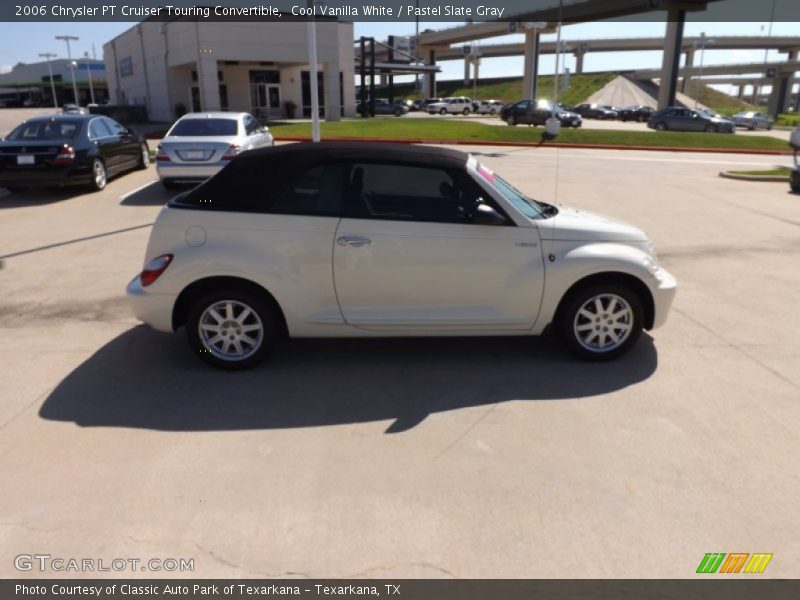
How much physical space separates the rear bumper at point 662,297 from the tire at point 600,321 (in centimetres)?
12

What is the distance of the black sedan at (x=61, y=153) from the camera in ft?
39.8

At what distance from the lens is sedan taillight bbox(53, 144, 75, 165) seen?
484 inches

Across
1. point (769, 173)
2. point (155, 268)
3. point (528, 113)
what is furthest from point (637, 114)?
point (155, 268)

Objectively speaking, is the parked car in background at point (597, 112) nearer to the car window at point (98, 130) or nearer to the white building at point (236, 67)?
the white building at point (236, 67)

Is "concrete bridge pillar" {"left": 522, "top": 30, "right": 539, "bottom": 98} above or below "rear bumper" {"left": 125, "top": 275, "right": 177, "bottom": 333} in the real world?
above

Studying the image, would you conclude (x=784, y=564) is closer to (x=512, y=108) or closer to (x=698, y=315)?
(x=698, y=315)

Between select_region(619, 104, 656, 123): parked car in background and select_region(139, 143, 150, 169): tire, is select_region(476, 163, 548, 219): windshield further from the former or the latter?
select_region(619, 104, 656, 123): parked car in background

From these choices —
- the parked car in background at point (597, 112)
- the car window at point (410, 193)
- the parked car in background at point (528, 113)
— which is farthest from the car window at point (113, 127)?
the parked car in background at point (597, 112)

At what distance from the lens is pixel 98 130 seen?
45.0 feet

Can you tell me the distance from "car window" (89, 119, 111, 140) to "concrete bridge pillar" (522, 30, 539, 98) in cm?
6395

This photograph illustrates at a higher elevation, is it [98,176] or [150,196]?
[98,176]

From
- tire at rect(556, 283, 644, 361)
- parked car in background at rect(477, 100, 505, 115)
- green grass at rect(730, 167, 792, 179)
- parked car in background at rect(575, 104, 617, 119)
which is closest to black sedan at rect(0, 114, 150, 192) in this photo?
tire at rect(556, 283, 644, 361)

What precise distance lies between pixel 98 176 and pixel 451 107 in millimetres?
51561

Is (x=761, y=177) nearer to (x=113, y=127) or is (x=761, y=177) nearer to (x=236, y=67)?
(x=113, y=127)
